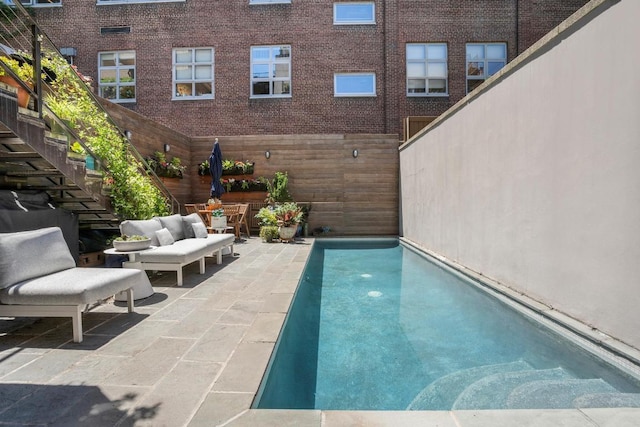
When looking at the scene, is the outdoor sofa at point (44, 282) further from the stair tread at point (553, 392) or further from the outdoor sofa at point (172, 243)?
the stair tread at point (553, 392)

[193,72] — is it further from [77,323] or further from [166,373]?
[166,373]

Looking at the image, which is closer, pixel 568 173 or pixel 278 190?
pixel 568 173

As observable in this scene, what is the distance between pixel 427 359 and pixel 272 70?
1181cm

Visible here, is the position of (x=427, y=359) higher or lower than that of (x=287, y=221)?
lower

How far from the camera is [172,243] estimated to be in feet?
17.5

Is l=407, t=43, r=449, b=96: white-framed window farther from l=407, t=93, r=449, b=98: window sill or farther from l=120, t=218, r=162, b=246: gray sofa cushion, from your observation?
l=120, t=218, r=162, b=246: gray sofa cushion

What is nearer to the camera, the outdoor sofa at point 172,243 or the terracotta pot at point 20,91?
the terracotta pot at point 20,91

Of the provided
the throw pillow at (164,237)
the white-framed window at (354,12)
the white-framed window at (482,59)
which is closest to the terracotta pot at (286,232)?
the throw pillow at (164,237)

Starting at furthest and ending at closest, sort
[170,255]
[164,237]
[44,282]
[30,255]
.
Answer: [164,237]
[170,255]
[30,255]
[44,282]

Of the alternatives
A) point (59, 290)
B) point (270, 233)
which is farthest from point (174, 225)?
point (270, 233)

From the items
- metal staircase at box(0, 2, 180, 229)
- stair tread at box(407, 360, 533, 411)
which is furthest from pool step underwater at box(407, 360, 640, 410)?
metal staircase at box(0, 2, 180, 229)

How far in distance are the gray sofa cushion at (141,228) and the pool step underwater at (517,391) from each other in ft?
12.8

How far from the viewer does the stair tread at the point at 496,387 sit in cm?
234

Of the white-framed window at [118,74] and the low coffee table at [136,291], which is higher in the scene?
the white-framed window at [118,74]
